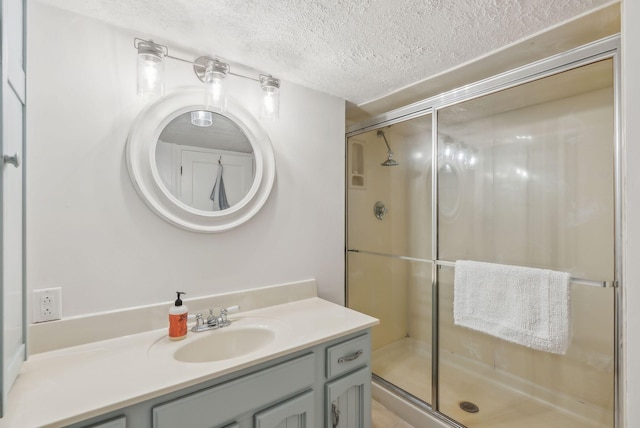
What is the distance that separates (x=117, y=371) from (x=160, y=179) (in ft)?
2.54

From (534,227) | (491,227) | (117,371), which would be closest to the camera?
(117,371)

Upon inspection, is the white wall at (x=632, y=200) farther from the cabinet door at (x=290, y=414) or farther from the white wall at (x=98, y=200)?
the white wall at (x=98, y=200)

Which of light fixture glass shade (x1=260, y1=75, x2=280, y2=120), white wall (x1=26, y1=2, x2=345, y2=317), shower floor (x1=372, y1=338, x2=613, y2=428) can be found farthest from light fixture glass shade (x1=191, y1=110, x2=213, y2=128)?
shower floor (x1=372, y1=338, x2=613, y2=428)

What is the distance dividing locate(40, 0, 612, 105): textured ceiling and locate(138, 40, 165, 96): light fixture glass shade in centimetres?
12

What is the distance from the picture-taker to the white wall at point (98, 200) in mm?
1126

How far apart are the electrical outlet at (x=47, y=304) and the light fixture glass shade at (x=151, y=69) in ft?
2.87

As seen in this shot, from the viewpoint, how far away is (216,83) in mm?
1434

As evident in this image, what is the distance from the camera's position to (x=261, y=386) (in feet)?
3.61

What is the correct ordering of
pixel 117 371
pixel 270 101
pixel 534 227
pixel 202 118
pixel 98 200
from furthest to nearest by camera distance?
1. pixel 534 227
2. pixel 270 101
3. pixel 202 118
4. pixel 98 200
5. pixel 117 371

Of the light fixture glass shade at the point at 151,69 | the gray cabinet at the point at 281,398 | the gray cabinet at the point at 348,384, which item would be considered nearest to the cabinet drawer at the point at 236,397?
the gray cabinet at the point at 281,398

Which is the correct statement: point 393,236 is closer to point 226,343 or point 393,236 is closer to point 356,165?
point 356,165

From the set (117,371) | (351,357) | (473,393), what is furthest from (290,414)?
(473,393)

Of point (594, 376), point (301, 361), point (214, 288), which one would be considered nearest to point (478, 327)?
point (594, 376)

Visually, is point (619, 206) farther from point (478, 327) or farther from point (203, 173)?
point (203, 173)
